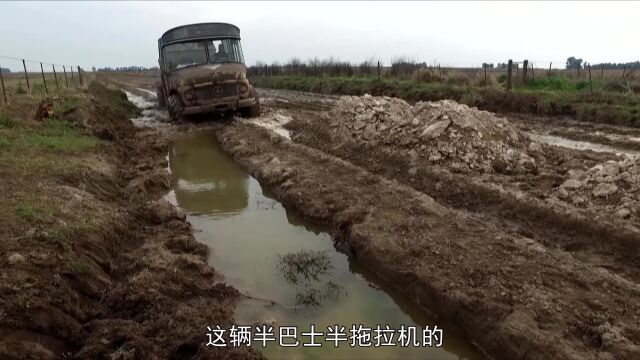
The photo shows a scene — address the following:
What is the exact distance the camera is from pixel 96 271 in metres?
4.81

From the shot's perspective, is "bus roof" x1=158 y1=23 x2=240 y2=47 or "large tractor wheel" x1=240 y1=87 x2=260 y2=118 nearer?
"bus roof" x1=158 y1=23 x2=240 y2=47

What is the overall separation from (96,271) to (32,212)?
4.57ft

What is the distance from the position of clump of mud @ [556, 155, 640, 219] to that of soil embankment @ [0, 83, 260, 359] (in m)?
4.70

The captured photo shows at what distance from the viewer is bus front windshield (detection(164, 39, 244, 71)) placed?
15258 millimetres

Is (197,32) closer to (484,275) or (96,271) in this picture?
(96,271)

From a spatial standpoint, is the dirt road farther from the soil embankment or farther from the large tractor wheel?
the large tractor wheel

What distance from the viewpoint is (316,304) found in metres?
4.82

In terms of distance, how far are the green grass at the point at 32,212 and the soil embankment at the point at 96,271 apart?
A: 0.01 m

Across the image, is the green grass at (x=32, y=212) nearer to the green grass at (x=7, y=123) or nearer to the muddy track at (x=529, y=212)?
the muddy track at (x=529, y=212)

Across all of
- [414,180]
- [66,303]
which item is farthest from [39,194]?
[414,180]

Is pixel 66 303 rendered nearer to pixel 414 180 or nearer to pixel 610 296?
pixel 610 296

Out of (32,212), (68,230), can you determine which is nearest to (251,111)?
(32,212)

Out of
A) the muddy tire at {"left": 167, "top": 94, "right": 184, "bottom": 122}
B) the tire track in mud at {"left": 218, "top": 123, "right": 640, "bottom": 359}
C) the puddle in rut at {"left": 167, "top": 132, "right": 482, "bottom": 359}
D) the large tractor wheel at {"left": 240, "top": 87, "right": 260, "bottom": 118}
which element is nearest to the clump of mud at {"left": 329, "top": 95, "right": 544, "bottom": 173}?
the tire track in mud at {"left": 218, "top": 123, "right": 640, "bottom": 359}

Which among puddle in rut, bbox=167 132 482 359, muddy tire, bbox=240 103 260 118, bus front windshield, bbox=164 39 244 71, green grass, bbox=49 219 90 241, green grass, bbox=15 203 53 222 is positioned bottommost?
puddle in rut, bbox=167 132 482 359
